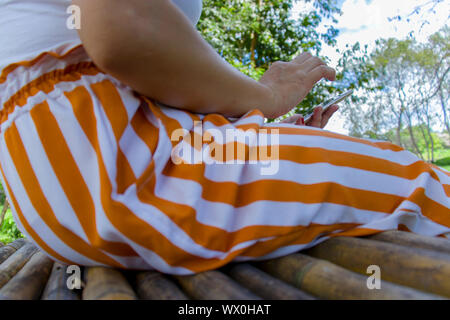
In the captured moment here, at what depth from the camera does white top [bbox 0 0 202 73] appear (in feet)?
1.72

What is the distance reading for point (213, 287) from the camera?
44 centimetres

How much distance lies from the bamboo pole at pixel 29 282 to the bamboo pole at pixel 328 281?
0.35 m

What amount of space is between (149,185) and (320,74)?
459 millimetres

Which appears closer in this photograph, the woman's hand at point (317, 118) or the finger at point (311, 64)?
the finger at point (311, 64)

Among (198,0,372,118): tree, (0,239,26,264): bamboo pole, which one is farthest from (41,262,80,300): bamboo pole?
(198,0,372,118): tree

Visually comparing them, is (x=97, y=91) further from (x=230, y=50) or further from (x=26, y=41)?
(x=230, y=50)

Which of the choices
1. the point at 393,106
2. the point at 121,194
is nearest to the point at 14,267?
the point at 121,194

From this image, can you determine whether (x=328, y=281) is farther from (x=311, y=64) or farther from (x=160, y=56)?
(x=311, y=64)

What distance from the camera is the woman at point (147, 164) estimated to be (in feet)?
1.56

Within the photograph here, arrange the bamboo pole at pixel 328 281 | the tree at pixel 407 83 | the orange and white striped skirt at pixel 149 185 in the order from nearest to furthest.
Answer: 1. the bamboo pole at pixel 328 281
2. the orange and white striped skirt at pixel 149 185
3. the tree at pixel 407 83

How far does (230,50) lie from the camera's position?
4.51m

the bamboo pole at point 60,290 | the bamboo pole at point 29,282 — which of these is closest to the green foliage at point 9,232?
the bamboo pole at point 29,282
